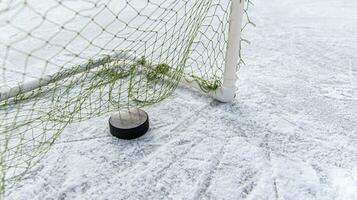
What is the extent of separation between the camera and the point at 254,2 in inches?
110

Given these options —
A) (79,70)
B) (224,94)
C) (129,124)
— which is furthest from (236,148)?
(79,70)

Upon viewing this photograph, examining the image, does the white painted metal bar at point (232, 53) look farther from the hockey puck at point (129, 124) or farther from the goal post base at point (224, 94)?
the hockey puck at point (129, 124)

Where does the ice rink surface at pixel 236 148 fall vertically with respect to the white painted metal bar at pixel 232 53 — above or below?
below

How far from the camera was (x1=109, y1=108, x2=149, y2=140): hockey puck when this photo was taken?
133 cm

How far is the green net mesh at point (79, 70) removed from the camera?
139cm

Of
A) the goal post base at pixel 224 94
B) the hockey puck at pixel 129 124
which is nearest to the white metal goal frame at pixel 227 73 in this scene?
the goal post base at pixel 224 94

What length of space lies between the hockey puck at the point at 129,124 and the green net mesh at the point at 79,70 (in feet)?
0.24

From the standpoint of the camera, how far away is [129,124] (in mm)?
1371

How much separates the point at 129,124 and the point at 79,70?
0.45 metres

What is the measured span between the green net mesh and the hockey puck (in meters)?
0.07

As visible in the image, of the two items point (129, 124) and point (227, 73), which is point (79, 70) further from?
point (227, 73)

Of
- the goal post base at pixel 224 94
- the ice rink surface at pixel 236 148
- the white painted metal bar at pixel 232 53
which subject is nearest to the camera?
the ice rink surface at pixel 236 148

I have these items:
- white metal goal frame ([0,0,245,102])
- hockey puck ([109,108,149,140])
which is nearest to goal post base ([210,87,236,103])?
white metal goal frame ([0,0,245,102])

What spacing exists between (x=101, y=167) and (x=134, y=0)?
184 centimetres
